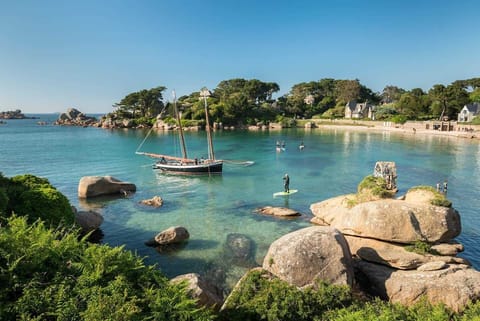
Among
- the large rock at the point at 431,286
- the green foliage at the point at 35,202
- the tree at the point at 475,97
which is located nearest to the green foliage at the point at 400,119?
the tree at the point at 475,97

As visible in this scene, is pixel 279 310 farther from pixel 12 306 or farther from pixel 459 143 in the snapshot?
pixel 459 143

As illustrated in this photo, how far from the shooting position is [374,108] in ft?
429

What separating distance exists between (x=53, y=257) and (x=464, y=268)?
17152mm

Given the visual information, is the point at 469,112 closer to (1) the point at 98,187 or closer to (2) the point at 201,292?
(1) the point at 98,187

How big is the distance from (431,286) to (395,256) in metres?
2.70

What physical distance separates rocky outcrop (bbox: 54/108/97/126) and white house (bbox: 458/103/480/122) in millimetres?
157432

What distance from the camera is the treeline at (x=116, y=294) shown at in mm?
7152

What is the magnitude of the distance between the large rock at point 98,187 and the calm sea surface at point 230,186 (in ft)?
3.83

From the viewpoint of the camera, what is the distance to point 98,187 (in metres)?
30.9

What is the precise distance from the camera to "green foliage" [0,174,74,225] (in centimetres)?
1655

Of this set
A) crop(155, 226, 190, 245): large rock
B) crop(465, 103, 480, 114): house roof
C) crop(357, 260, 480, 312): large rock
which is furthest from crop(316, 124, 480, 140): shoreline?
crop(155, 226, 190, 245): large rock

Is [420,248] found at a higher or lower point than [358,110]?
lower

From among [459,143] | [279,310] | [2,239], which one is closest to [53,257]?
[2,239]

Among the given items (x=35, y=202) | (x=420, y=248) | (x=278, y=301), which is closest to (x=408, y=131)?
(x=420, y=248)
